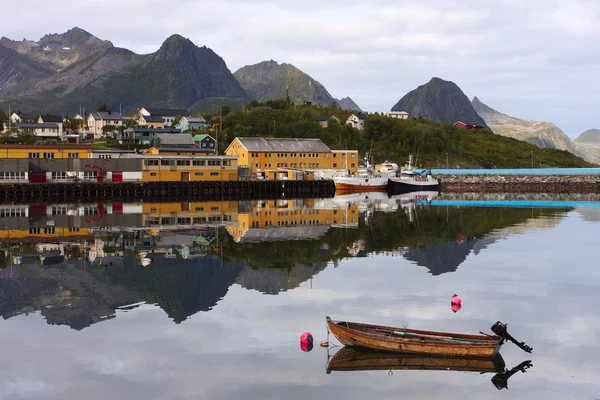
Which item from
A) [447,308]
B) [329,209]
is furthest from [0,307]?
[329,209]

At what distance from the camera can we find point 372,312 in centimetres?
1936

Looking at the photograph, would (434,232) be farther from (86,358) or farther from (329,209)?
(86,358)

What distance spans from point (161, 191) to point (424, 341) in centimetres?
6247

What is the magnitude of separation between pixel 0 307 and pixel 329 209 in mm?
40386

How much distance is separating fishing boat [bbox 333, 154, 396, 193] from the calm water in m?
48.1

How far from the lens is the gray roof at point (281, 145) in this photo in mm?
90062

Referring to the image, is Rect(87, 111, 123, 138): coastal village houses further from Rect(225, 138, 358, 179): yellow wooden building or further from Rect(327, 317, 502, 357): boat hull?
Rect(327, 317, 502, 357): boat hull

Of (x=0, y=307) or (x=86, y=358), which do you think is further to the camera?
(x=0, y=307)

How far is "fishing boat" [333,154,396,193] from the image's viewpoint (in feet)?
296

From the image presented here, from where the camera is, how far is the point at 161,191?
7431 centimetres

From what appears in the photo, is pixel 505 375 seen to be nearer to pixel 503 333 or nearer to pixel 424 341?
pixel 503 333

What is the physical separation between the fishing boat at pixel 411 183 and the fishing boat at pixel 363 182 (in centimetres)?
126

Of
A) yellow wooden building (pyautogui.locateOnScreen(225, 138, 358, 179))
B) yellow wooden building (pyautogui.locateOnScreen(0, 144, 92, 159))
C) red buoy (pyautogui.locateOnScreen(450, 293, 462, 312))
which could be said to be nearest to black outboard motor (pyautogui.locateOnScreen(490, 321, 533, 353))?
red buoy (pyautogui.locateOnScreen(450, 293, 462, 312))

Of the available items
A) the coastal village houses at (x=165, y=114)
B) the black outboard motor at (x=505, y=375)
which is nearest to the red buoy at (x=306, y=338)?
the black outboard motor at (x=505, y=375)
